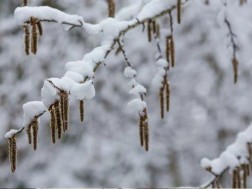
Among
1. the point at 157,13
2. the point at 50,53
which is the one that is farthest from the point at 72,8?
the point at 157,13

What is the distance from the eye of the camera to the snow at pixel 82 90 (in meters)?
2.19

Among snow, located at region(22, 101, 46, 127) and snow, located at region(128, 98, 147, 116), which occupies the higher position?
snow, located at region(128, 98, 147, 116)

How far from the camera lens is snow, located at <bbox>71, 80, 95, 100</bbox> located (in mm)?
2193

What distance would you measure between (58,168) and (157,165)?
7.62 ft

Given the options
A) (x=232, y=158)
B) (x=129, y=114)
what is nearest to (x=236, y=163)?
(x=232, y=158)

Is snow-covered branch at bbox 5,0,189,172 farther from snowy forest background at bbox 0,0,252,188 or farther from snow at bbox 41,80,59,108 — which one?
snowy forest background at bbox 0,0,252,188

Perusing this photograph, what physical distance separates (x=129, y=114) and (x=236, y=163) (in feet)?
21.0

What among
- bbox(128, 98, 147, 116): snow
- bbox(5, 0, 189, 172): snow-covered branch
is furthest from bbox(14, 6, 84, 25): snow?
bbox(128, 98, 147, 116): snow

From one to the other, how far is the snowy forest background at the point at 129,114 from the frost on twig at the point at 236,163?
456cm

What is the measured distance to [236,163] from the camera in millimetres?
3244

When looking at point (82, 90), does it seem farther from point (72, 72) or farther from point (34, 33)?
point (34, 33)

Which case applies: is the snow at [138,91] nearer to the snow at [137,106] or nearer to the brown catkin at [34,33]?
the snow at [137,106]

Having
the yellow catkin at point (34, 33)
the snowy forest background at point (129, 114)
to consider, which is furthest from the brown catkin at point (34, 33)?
the snowy forest background at point (129, 114)

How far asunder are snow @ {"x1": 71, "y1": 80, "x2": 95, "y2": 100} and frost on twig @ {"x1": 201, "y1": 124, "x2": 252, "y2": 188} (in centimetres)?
123
